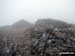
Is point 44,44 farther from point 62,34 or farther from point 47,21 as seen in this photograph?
point 47,21

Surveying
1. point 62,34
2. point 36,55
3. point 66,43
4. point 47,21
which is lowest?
point 36,55

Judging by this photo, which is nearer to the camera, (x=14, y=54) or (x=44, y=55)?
(x=44, y=55)

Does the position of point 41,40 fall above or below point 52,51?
above

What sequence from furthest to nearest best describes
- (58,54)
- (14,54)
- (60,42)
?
1. (60,42)
2. (14,54)
3. (58,54)

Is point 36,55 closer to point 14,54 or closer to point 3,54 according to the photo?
point 14,54

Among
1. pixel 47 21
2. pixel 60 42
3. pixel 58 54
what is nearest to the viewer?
pixel 58 54

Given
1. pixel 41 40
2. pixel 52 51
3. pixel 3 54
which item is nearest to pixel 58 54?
pixel 52 51
